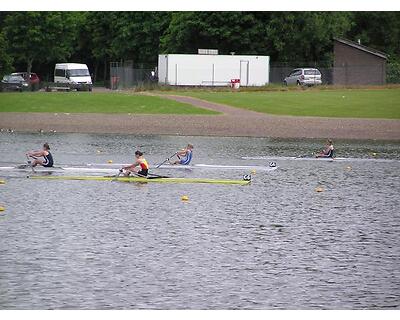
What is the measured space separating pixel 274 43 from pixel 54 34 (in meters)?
20.4

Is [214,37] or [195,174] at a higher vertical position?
[214,37]

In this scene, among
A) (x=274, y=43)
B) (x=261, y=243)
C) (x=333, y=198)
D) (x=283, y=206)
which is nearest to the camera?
(x=261, y=243)

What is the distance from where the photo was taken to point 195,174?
34906 millimetres

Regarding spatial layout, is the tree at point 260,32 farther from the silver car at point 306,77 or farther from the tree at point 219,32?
the silver car at point 306,77

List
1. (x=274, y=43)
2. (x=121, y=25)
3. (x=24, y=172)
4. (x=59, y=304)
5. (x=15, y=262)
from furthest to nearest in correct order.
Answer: (x=121, y=25) → (x=274, y=43) → (x=24, y=172) → (x=15, y=262) → (x=59, y=304)

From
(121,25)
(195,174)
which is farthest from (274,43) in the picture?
(195,174)

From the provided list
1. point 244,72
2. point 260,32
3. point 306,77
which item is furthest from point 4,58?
point 306,77

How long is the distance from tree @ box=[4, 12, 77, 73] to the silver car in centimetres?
2305

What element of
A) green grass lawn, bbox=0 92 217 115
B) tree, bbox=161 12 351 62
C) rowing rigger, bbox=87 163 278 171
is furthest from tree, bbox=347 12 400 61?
rowing rigger, bbox=87 163 278 171

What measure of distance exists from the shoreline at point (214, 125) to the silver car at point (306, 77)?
20560 millimetres

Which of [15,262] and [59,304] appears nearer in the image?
[59,304]

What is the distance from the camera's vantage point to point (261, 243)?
23.6 metres

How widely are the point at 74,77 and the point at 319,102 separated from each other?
24.1 meters

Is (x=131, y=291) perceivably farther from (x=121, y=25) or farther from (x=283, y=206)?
(x=121, y=25)
